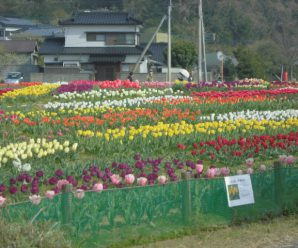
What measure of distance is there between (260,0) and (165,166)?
6668 cm

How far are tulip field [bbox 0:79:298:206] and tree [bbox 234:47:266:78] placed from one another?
31.4 meters

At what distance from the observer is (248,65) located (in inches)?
2168

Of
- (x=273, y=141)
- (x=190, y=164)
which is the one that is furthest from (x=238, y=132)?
(x=190, y=164)

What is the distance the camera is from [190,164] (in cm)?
1078

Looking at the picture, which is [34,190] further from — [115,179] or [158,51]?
[158,51]

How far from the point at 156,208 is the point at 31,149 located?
15.0 feet

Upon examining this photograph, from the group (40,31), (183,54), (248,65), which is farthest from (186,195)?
(40,31)

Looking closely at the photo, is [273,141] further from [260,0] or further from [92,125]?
[260,0]

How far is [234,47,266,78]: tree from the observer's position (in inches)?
2147

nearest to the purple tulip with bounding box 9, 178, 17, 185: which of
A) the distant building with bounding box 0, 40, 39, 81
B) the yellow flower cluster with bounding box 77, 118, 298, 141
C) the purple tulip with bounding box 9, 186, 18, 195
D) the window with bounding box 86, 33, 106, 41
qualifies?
the purple tulip with bounding box 9, 186, 18, 195

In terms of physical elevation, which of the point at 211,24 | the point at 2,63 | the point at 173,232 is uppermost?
the point at 211,24

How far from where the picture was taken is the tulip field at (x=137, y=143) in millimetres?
9867

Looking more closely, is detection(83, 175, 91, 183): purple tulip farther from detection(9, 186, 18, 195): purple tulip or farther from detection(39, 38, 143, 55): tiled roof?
detection(39, 38, 143, 55): tiled roof

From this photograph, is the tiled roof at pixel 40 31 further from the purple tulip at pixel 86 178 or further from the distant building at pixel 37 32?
the purple tulip at pixel 86 178
